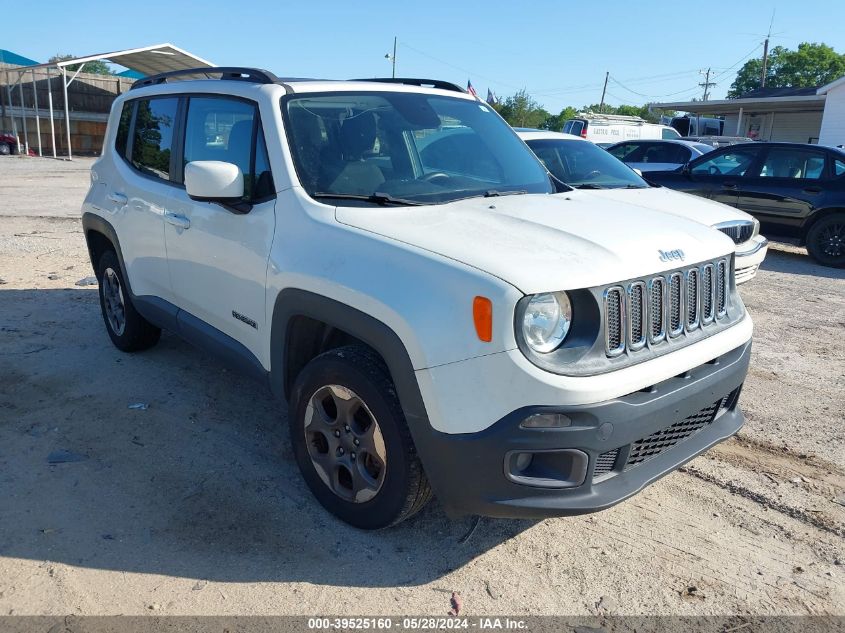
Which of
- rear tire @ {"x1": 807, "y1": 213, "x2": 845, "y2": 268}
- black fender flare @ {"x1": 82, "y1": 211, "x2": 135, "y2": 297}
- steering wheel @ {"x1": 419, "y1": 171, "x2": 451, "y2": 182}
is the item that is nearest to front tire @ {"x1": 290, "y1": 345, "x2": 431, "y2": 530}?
steering wheel @ {"x1": 419, "y1": 171, "x2": 451, "y2": 182}

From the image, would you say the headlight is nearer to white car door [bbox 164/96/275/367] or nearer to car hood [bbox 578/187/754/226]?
white car door [bbox 164/96/275/367]

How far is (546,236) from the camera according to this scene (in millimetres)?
2889

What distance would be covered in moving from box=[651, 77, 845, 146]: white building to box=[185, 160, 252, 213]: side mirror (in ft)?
109

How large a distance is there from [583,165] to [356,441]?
580 cm

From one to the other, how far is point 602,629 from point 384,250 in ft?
5.43

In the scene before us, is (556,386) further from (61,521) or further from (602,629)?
(61,521)

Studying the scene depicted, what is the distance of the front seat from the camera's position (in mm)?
3357

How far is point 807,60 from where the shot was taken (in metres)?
71.3

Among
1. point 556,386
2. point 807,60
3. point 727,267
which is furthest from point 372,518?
point 807,60

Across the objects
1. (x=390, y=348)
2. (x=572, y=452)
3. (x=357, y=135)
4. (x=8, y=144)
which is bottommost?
(x=8, y=144)

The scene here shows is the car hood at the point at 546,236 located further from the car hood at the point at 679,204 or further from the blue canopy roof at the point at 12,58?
the blue canopy roof at the point at 12,58

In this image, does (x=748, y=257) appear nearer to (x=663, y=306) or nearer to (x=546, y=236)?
(x=663, y=306)

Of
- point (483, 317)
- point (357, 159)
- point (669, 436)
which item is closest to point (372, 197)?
point (357, 159)

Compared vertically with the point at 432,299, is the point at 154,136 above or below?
above
